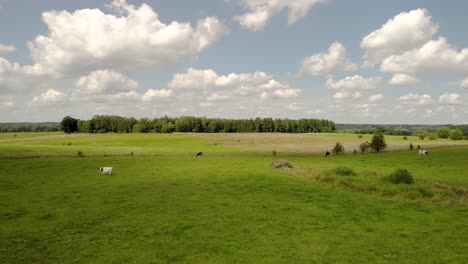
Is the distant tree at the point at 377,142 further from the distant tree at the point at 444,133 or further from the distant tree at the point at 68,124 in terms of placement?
the distant tree at the point at 68,124

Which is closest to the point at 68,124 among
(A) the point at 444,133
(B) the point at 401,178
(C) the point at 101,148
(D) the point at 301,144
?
(C) the point at 101,148

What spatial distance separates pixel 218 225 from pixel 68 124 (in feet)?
618

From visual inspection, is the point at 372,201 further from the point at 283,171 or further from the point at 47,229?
the point at 47,229

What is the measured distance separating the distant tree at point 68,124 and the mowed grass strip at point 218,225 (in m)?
166

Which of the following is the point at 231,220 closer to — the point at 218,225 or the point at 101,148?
the point at 218,225

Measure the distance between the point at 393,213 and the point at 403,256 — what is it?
7859mm

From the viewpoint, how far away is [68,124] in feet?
584

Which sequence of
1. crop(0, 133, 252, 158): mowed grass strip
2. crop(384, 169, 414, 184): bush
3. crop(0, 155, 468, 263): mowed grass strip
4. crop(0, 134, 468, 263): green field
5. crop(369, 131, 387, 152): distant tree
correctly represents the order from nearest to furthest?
crop(0, 155, 468, 263): mowed grass strip, crop(0, 134, 468, 263): green field, crop(384, 169, 414, 184): bush, crop(0, 133, 252, 158): mowed grass strip, crop(369, 131, 387, 152): distant tree

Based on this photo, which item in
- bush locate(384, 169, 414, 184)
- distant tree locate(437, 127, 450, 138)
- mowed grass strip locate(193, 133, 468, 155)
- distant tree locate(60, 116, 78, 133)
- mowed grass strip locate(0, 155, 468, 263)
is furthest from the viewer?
distant tree locate(60, 116, 78, 133)

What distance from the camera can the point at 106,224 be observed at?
59.7 feet

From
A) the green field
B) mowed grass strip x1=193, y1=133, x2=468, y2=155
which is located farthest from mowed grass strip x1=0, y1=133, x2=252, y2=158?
the green field

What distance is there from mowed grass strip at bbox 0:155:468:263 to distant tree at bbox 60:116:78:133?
16594 cm

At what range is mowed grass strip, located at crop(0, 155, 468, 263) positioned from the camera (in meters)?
14.1

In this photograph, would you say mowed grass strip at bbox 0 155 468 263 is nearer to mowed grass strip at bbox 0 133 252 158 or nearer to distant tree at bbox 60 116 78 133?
mowed grass strip at bbox 0 133 252 158
